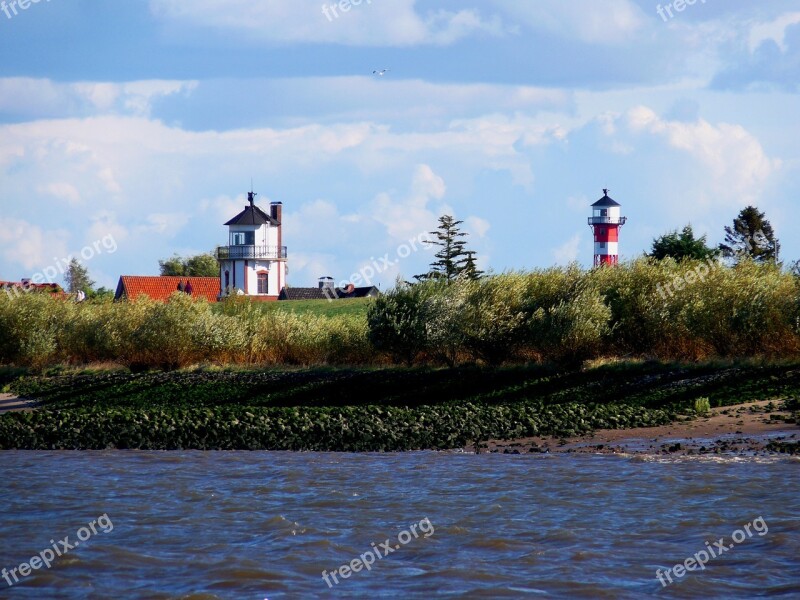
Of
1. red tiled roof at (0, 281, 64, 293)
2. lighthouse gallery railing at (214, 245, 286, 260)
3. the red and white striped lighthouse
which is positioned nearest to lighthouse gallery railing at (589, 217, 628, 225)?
the red and white striped lighthouse

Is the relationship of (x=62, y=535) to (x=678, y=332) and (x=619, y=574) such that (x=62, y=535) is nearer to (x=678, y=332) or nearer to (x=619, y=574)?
(x=619, y=574)

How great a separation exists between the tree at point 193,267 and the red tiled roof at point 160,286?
2402 centimetres

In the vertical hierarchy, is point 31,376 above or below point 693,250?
below

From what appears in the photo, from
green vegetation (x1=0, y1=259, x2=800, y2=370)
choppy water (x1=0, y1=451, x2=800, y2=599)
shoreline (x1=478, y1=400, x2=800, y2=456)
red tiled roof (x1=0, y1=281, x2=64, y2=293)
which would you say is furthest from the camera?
red tiled roof (x1=0, y1=281, x2=64, y2=293)

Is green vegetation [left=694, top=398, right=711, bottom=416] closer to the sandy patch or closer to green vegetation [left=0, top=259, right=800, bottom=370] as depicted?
green vegetation [left=0, top=259, right=800, bottom=370]

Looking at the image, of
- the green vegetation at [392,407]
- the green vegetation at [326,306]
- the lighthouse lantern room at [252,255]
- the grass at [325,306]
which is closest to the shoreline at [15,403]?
the green vegetation at [392,407]

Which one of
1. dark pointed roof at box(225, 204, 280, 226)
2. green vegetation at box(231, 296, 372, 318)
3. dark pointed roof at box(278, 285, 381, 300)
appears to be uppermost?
dark pointed roof at box(225, 204, 280, 226)

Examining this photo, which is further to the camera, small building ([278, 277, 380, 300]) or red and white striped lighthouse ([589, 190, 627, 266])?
small building ([278, 277, 380, 300])

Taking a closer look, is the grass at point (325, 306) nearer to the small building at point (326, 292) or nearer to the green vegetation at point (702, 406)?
the small building at point (326, 292)

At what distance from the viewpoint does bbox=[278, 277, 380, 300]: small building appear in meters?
89.6

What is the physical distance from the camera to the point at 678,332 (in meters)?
36.7

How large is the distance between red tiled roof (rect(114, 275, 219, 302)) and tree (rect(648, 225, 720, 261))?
3824 centimetres

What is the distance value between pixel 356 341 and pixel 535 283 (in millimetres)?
8056

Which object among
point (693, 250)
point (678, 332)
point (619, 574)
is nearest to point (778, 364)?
point (678, 332)
